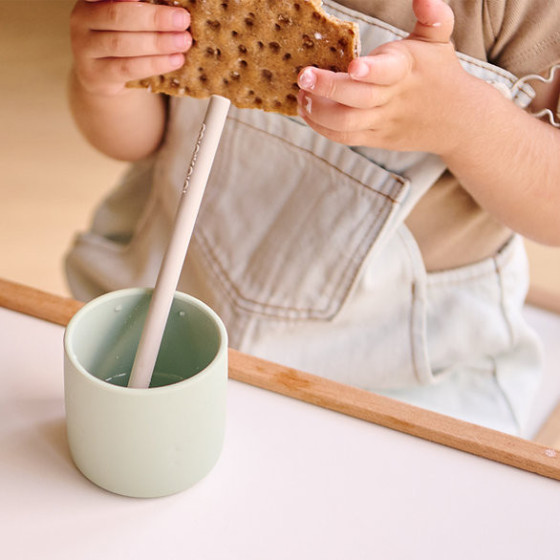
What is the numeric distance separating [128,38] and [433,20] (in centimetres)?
20

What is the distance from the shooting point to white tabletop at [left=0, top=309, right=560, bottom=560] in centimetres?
41

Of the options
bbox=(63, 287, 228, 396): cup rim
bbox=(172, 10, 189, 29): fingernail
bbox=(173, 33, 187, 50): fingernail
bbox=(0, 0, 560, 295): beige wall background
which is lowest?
bbox=(0, 0, 560, 295): beige wall background

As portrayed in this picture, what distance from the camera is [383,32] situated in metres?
0.62

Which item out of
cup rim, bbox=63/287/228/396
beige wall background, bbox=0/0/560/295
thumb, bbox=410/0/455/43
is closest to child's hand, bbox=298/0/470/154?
thumb, bbox=410/0/455/43

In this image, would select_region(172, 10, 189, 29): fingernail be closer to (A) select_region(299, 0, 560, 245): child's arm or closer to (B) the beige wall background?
(A) select_region(299, 0, 560, 245): child's arm

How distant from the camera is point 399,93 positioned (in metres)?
0.54

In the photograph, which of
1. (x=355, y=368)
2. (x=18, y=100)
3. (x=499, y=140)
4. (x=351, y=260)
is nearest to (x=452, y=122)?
(x=499, y=140)

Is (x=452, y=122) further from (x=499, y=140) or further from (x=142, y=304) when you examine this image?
(x=142, y=304)

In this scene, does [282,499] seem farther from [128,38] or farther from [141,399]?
[128,38]

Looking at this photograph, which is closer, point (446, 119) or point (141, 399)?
point (141, 399)

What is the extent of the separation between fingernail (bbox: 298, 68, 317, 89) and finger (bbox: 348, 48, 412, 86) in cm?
2

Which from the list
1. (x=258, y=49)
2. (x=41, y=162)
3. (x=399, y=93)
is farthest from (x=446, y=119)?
(x=41, y=162)

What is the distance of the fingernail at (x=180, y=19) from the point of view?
1.65 ft

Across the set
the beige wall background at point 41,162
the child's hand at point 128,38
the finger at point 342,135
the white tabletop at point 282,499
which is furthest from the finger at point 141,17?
the beige wall background at point 41,162
